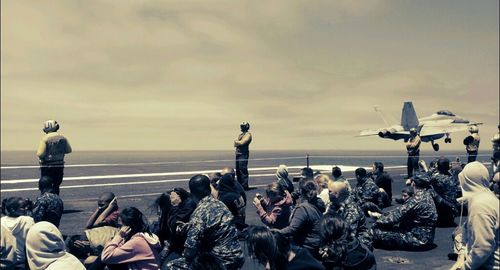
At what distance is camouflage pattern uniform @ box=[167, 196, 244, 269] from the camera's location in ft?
16.5

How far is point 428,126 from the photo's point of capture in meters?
48.0

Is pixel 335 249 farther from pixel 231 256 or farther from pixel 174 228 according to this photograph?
pixel 174 228

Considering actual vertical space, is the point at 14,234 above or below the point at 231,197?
below

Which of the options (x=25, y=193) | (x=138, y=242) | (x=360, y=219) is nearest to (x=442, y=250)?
(x=360, y=219)

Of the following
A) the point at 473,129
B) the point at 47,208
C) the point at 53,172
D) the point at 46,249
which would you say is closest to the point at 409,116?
the point at 473,129

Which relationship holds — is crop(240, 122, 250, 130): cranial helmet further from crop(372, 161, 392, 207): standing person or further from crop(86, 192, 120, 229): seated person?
crop(86, 192, 120, 229): seated person

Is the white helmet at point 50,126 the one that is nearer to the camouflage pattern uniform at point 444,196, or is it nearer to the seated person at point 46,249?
the seated person at point 46,249

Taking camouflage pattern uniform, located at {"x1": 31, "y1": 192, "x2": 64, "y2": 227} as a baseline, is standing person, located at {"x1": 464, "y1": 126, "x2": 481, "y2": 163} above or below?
above

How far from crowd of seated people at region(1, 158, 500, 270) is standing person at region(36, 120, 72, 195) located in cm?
325

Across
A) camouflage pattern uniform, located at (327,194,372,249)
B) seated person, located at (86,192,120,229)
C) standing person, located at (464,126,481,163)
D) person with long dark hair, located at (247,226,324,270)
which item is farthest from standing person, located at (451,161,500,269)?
standing person, located at (464,126,481,163)

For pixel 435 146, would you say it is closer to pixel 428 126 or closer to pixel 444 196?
pixel 428 126

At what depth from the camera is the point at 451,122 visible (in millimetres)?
48375

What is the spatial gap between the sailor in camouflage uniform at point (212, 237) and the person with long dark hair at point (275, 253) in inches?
44.4

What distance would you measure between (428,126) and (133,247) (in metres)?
48.1
